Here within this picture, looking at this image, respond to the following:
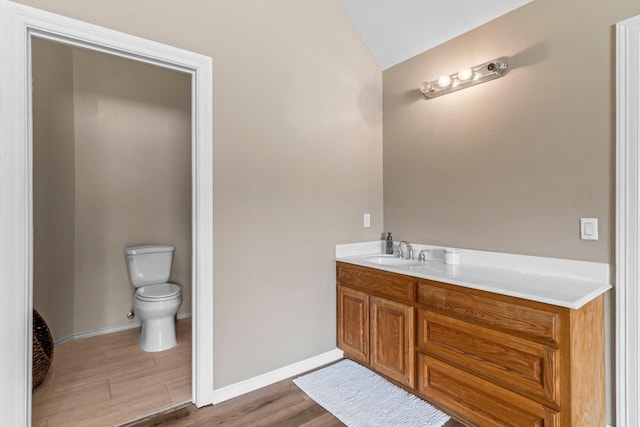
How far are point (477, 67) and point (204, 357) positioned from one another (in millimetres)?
2543

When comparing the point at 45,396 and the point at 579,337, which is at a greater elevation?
the point at 579,337

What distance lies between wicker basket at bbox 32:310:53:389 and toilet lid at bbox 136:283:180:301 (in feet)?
2.03

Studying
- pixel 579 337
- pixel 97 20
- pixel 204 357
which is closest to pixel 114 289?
pixel 204 357

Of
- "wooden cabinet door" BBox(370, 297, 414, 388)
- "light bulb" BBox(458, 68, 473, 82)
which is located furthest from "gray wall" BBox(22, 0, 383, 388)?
"light bulb" BBox(458, 68, 473, 82)

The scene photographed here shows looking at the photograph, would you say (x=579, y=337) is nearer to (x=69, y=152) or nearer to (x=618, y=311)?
(x=618, y=311)

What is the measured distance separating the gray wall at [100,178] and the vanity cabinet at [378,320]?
1918mm

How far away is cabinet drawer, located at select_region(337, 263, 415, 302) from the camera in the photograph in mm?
2066

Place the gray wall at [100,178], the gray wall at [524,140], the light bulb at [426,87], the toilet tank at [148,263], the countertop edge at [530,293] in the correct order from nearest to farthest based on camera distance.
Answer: the countertop edge at [530,293] < the gray wall at [524,140] < the light bulb at [426,87] < the gray wall at [100,178] < the toilet tank at [148,263]

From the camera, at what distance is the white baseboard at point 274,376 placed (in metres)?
2.04

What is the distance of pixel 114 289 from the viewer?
10.3ft

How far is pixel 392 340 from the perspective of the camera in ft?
7.05

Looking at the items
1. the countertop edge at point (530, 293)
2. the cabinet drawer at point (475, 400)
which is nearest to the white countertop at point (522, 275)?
the countertop edge at point (530, 293)

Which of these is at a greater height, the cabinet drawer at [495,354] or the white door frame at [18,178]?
the white door frame at [18,178]

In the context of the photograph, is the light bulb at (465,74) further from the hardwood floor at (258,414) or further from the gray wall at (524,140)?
the hardwood floor at (258,414)
